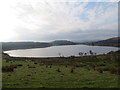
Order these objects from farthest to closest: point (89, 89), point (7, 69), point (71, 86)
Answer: point (7, 69) < point (71, 86) < point (89, 89)

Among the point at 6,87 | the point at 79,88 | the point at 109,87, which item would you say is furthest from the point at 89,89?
the point at 6,87

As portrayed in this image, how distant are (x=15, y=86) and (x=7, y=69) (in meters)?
13.7

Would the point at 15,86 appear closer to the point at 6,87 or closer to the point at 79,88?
the point at 6,87

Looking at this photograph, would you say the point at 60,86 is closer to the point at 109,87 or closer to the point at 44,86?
the point at 44,86

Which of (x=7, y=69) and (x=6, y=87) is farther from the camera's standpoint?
(x=7, y=69)

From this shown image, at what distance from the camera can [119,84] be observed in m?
19.6

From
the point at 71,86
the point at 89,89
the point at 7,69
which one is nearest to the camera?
the point at 89,89

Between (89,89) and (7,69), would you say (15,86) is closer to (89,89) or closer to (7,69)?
(89,89)

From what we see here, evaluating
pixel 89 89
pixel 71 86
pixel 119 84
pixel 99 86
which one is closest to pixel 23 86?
pixel 71 86

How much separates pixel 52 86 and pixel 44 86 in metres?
0.93

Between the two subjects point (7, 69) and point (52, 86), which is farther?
point (7, 69)

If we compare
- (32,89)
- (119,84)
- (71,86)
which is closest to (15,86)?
(32,89)

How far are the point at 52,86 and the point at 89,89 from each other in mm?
4243

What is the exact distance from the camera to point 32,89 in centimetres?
1806
